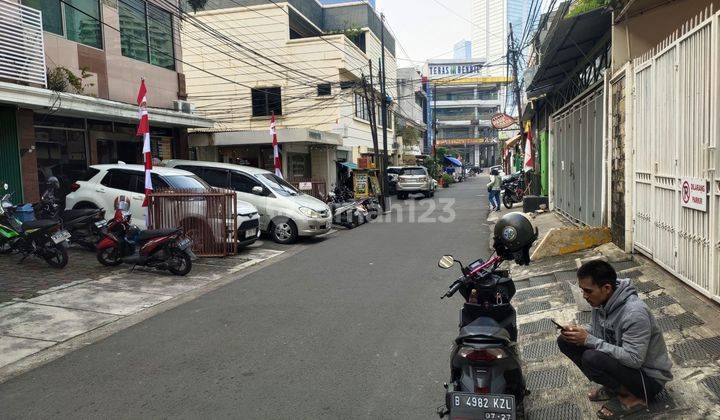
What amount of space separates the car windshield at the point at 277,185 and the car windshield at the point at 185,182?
1858 millimetres

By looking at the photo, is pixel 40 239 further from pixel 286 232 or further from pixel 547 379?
pixel 547 379

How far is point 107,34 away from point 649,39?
1276cm

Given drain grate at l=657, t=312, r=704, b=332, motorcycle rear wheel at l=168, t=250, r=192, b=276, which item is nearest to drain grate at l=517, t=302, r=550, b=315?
drain grate at l=657, t=312, r=704, b=332

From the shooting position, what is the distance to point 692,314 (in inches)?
188

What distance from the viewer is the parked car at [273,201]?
1314 cm

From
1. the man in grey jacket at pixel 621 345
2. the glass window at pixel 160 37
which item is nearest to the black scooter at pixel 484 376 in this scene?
the man in grey jacket at pixel 621 345

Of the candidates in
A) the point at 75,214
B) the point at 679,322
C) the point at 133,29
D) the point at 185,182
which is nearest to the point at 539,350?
the point at 679,322

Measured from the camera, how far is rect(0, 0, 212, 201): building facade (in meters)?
10.8

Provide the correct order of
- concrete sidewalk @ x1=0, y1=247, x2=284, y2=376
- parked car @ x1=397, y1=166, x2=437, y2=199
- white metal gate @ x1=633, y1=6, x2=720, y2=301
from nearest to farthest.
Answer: white metal gate @ x1=633, y1=6, x2=720, y2=301
concrete sidewalk @ x1=0, y1=247, x2=284, y2=376
parked car @ x1=397, y1=166, x2=437, y2=199

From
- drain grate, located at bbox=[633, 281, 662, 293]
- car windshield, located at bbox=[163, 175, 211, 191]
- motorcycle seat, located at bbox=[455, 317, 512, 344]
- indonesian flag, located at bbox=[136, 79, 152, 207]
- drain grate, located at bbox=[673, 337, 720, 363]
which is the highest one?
indonesian flag, located at bbox=[136, 79, 152, 207]

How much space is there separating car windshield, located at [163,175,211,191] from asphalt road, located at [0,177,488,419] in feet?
12.4

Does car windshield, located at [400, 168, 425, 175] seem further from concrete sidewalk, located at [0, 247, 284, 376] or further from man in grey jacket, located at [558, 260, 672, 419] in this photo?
man in grey jacket, located at [558, 260, 672, 419]

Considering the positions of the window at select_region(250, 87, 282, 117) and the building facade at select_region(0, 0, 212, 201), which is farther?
the window at select_region(250, 87, 282, 117)

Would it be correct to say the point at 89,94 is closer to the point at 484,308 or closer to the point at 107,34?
the point at 107,34
